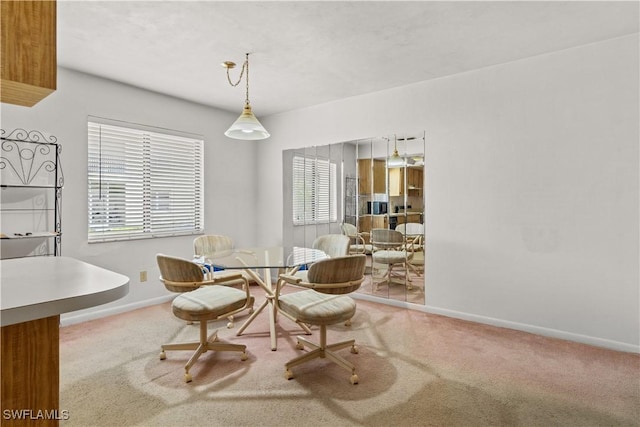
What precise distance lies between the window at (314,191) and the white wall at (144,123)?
79cm

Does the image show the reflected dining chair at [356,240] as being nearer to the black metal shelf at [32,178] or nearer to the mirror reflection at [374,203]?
the mirror reflection at [374,203]

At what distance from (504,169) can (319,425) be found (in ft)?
8.94

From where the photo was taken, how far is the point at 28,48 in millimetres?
996

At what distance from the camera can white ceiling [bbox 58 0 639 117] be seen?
7.62ft

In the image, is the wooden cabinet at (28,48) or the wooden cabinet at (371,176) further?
the wooden cabinet at (371,176)

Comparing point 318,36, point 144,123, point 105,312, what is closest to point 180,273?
point 105,312

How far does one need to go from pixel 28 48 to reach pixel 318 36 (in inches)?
82.5

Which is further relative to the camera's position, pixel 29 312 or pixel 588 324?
pixel 588 324

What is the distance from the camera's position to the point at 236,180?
5012 millimetres

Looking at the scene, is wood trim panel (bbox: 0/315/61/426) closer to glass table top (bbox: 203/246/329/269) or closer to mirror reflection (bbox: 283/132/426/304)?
glass table top (bbox: 203/246/329/269)


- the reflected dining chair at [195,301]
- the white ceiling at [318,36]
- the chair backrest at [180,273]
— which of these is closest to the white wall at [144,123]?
the white ceiling at [318,36]

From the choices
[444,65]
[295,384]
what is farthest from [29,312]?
[444,65]

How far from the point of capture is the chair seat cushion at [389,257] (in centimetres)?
398

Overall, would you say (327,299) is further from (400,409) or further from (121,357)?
(121,357)
